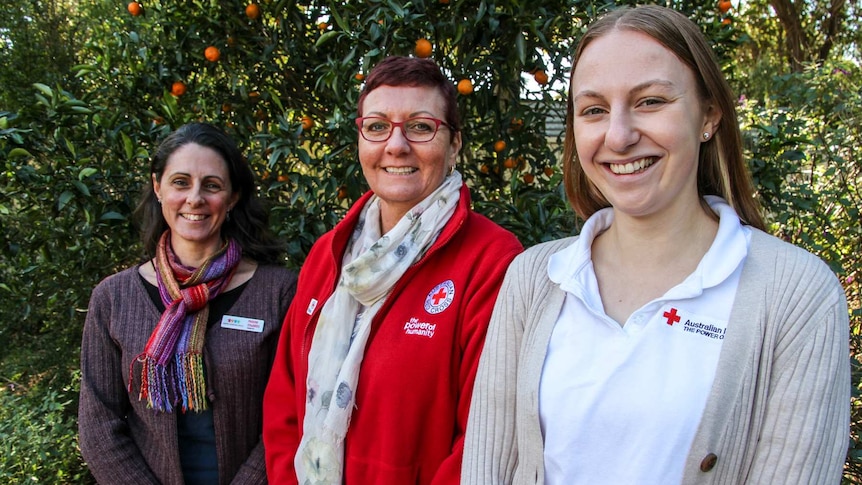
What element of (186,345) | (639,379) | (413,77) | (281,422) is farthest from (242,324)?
(639,379)

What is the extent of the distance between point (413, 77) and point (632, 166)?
84 cm

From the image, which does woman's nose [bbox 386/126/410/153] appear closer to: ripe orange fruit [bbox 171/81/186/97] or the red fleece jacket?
the red fleece jacket

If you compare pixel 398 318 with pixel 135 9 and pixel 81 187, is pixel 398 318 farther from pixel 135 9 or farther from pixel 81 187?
pixel 135 9

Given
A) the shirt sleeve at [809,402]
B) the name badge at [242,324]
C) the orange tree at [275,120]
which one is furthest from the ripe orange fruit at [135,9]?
the shirt sleeve at [809,402]

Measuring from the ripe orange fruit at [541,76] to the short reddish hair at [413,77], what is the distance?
1060mm

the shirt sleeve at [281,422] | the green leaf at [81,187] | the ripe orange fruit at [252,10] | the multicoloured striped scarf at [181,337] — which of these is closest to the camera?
the shirt sleeve at [281,422]

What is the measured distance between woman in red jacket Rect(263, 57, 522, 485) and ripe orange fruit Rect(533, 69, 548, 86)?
1044mm

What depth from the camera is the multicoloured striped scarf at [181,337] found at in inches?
87.4

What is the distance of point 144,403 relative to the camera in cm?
229

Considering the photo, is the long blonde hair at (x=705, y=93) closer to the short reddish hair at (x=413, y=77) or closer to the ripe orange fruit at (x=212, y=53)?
the short reddish hair at (x=413, y=77)

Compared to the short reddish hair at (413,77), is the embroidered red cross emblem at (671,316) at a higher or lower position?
lower

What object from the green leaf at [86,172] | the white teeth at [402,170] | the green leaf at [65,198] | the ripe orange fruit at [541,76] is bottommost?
the green leaf at [65,198]

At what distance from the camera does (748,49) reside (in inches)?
376

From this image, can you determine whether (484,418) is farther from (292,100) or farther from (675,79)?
(292,100)
